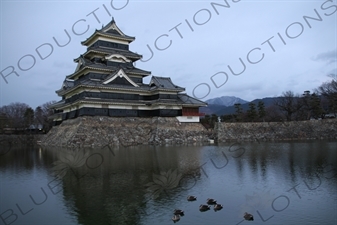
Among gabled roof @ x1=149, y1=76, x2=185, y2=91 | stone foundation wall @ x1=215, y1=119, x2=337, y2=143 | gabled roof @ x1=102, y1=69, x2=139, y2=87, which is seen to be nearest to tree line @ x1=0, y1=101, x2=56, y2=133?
gabled roof @ x1=102, y1=69, x2=139, y2=87

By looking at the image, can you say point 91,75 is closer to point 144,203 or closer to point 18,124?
point 18,124

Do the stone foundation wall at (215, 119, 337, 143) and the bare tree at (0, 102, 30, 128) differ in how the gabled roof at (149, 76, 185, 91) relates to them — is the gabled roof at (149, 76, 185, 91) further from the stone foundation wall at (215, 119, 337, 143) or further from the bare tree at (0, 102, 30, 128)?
the bare tree at (0, 102, 30, 128)

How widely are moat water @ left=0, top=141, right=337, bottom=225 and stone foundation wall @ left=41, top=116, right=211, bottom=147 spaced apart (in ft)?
38.8

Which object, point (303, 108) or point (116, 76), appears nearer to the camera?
point (116, 76)

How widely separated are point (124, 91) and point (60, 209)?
23.4 m

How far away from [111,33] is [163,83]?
28.6 ft

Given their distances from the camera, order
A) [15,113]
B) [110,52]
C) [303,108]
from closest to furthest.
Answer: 1. [110,52]
2. [303,108]
3. [15,113]

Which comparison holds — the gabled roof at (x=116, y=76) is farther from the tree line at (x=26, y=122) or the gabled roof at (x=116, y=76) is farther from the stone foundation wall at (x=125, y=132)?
the tree line at (x=26, y=122)

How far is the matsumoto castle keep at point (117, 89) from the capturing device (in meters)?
28.8

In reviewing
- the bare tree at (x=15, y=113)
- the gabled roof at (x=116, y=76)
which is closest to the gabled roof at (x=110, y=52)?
the gabled roof at (x=116, y=76)

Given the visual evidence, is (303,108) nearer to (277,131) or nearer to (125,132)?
(277,131)

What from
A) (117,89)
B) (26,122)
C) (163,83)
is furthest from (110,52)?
(26,122)

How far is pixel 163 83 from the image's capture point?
107 feet

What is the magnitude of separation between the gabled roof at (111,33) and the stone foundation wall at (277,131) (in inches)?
596
